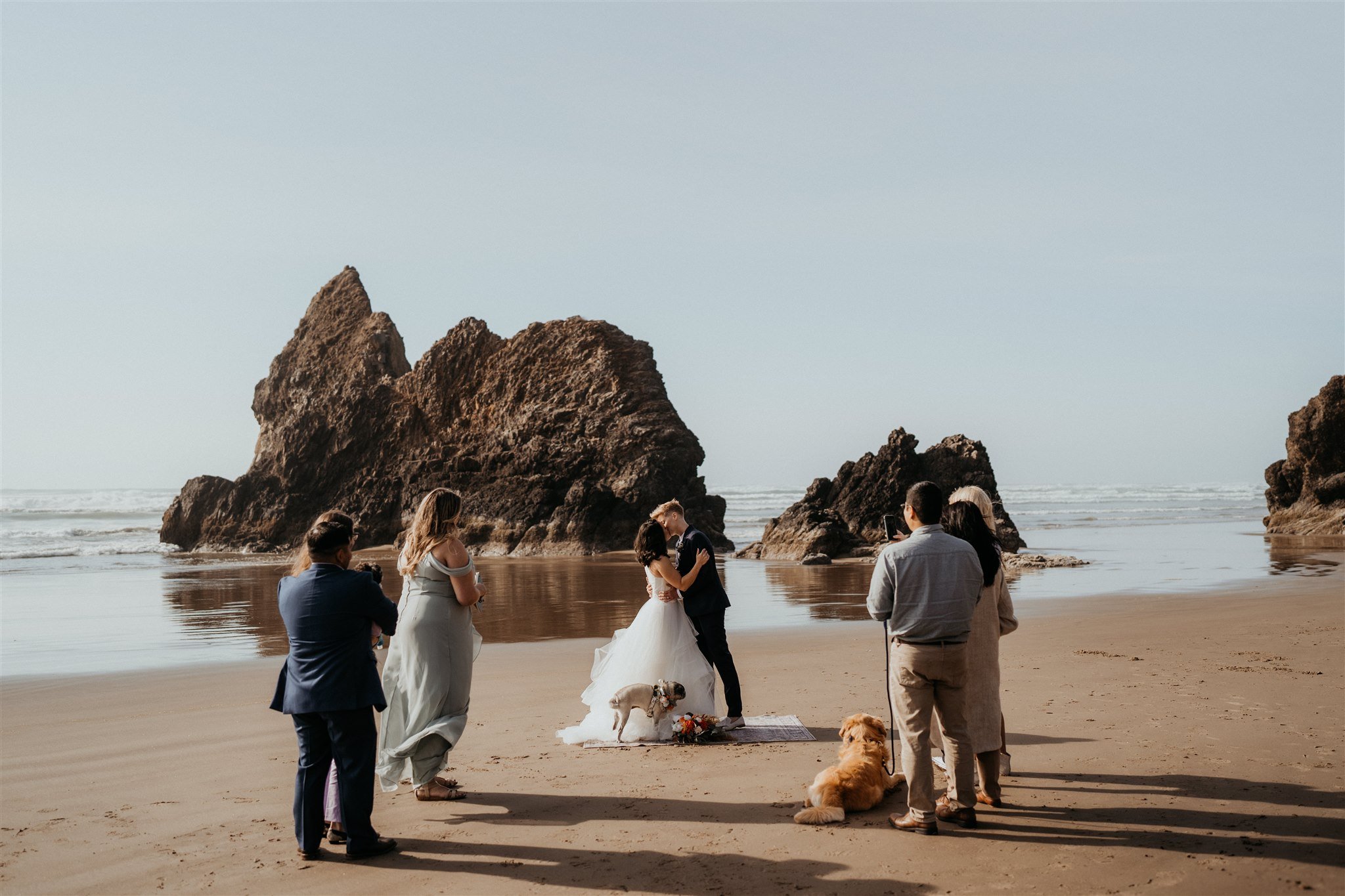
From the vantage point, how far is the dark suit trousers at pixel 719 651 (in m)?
7.75

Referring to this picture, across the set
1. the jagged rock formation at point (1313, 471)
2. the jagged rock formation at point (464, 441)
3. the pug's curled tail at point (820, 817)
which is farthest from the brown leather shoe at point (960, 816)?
the jagged rock formation at point (1313, 471)

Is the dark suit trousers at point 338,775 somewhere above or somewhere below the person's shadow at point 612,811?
above

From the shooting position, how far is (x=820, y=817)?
5375mm

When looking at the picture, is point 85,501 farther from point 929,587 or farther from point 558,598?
point 929,587

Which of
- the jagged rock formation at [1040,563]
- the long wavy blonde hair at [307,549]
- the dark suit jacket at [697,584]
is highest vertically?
the long wavy blonde hair at [307,549]

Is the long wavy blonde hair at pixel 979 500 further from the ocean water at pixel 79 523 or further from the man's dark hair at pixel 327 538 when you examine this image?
the ocean water at pixel 79 523

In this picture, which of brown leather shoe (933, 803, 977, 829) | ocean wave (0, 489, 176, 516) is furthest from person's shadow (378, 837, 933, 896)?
ocean wave (0, 489, 176, 516)

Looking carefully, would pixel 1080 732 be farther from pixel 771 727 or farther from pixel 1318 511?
pixel 1318 511

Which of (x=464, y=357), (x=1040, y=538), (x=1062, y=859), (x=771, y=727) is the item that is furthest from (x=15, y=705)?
(x=464, y=357)

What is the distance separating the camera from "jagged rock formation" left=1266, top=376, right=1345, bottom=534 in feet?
117

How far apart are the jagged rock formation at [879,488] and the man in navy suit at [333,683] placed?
83.6 ft

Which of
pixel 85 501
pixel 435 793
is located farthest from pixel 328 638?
pixel 85 501

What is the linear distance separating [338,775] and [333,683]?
537 millimetres

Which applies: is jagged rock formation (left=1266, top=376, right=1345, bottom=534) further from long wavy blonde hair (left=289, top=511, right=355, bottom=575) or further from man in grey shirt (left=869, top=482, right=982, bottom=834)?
long wavy blonde hair (left=289, top=511, right=355, bottom=575)
